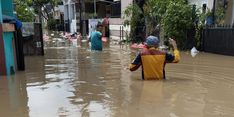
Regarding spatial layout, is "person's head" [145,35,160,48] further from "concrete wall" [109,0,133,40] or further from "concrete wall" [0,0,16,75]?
"concrete wall" [109,0,133,40]

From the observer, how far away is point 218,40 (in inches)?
629

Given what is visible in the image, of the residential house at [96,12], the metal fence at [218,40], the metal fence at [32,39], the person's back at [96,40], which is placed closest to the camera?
the metal fence at [218,40]

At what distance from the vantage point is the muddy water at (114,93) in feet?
19.9

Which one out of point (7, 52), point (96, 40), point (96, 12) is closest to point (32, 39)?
point (96, 40)

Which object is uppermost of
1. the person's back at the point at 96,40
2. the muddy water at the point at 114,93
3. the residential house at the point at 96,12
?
the residential house at the point at 96,12

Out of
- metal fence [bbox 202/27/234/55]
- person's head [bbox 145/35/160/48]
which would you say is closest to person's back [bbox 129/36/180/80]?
person's head [bbox 145/35/160/48]

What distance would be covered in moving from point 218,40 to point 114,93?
31.7ft

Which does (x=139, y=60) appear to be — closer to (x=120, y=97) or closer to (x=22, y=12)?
(x=120, y=97)

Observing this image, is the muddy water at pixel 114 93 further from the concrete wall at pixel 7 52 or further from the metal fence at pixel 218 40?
the metal fence at pixel 218 40

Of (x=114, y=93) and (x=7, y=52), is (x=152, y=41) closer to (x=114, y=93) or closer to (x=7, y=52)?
(x=114, y=93)

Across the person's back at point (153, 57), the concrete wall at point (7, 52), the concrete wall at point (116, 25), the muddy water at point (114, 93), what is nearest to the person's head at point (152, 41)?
the person's back at point (153, 57)

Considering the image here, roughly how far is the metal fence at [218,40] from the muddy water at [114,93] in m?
4.14

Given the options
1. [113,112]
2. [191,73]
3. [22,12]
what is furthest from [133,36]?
[113,112]

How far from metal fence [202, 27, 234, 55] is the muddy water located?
4144mm
